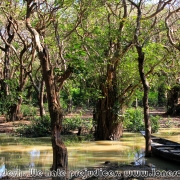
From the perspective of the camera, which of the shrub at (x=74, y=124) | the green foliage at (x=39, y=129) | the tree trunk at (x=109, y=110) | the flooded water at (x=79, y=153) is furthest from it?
the shrub at (x=74, y=124)

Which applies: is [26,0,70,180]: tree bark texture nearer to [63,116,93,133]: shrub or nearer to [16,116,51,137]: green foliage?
[16,116,51,137]: green foliage

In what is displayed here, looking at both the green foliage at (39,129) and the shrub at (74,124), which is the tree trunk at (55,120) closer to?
the green foliage at (39,129)

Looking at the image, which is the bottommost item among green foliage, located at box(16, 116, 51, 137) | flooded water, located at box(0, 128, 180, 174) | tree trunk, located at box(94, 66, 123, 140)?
flooded water, located at box(0, 128, 180, 174)

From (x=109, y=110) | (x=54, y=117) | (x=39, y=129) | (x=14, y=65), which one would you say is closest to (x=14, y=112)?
(x=14, y=65)

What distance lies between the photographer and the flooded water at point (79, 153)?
Answer: 36.0 ft

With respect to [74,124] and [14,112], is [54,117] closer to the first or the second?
[74,124]

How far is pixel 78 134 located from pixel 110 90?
369 cm

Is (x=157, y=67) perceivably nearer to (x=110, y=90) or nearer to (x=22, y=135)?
(x=110, y=90)

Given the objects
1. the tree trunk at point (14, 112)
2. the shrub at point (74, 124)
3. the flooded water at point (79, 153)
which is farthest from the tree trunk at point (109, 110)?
the tree trunk at point (14, 112)

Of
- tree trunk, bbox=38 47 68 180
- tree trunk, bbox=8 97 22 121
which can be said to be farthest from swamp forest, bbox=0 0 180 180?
tree trunk, bbox=8 97 22 121

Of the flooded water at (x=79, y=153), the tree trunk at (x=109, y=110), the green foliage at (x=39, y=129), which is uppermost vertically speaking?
the tree trunk at (x=109, y=110)

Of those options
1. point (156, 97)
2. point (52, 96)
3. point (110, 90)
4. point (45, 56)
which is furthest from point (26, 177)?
point (156, 97)

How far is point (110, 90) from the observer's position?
633 inches

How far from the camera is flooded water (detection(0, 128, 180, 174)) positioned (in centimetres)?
1098
